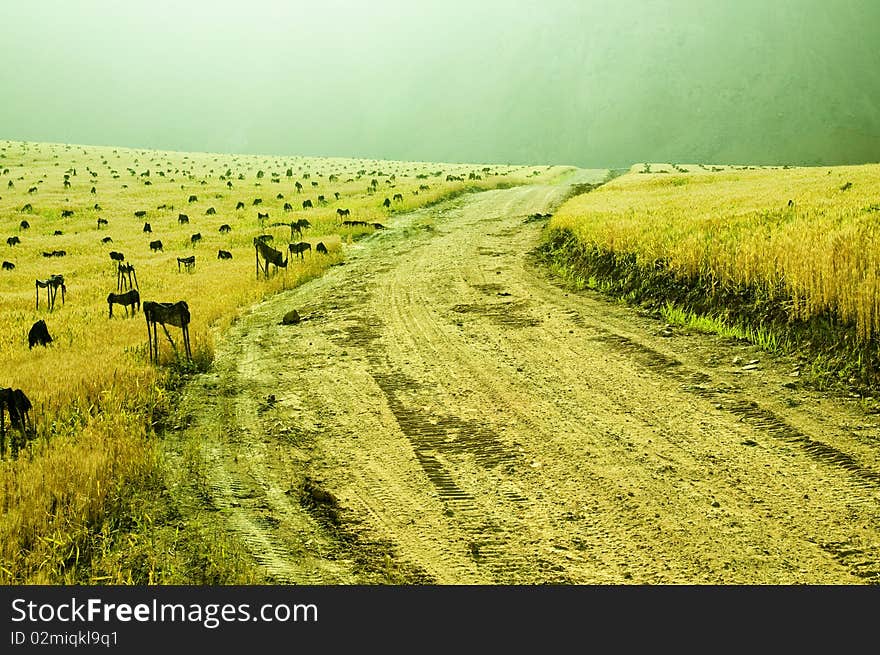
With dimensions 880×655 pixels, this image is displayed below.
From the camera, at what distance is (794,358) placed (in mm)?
9562

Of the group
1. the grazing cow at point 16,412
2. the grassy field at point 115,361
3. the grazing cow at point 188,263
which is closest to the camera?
the grassy field at point 115,361

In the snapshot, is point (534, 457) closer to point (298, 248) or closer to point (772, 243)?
point (772, 243)

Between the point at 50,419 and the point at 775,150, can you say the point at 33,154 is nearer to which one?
the point at 50,419

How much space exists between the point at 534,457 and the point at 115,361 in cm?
717

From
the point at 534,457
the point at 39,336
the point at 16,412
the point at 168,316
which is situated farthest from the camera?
the point at 39,336

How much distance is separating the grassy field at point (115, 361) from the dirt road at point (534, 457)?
58 centimetres

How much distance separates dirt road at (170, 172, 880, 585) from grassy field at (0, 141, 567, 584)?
580 millimetres

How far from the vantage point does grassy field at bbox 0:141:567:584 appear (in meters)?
5.73

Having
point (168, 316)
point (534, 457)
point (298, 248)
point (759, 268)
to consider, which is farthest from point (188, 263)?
point (534, 457)

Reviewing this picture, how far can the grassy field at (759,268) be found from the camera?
933 centimetres

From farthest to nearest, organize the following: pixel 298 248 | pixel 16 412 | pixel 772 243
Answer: pixel 298 248
pixel 772 243
pixel 16 412

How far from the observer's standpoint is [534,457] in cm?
732

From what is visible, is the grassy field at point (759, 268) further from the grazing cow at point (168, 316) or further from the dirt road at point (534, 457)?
the grazing cow at point (168, 316)

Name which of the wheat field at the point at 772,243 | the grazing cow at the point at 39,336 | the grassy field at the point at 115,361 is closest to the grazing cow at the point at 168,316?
the grassy field at the point at 115,361
